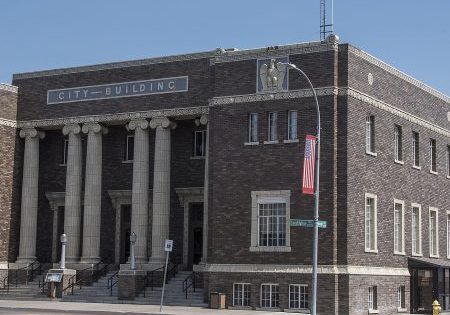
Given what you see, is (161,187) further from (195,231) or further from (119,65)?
(119,65)

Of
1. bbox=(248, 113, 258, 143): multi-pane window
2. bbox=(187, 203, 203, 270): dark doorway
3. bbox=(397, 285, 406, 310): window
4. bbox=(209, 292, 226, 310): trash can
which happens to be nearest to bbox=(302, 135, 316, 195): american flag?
bbox=(248, 113, 258, 143): multi-pane window

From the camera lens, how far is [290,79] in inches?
1608

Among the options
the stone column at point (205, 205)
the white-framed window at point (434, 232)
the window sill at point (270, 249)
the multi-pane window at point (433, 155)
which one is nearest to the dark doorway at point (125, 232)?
the stone column at point (205, 205)

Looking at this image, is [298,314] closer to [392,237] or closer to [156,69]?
[392,237]

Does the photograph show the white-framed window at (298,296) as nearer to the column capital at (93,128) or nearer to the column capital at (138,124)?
the column capital at (138,124)

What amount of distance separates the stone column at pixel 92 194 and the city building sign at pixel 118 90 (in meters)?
1.75

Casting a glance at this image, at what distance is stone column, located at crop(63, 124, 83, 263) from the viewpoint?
48844 millimetres

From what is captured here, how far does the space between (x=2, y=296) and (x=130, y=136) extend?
1141cm

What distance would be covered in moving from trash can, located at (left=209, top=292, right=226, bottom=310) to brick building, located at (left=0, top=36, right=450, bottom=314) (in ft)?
1.57

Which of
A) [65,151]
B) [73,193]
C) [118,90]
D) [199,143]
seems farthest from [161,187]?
[65,151]

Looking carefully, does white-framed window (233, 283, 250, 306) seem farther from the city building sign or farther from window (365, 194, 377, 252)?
the city building sign

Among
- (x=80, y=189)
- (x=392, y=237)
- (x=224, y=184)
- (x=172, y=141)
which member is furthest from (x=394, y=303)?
(x=80, y=189)

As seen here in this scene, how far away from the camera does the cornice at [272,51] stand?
1587 inches

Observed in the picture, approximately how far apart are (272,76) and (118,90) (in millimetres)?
10754
